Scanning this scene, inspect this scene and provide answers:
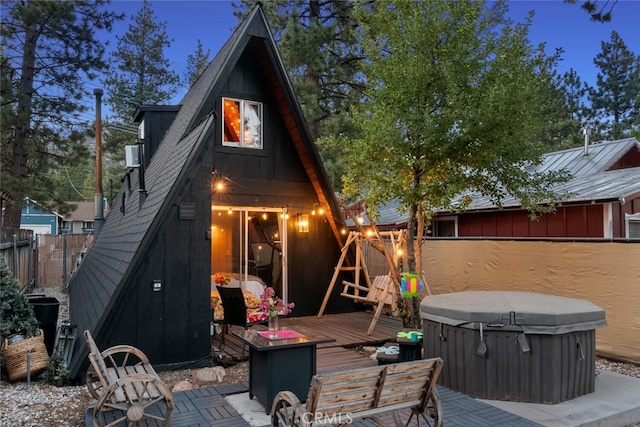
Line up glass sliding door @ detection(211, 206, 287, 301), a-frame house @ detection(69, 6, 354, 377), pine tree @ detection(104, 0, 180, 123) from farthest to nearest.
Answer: pine tree @ detection(104, 0, 180, 123)
glass sliding door @ detection(211, 206, 287, 301)
a-frame house @ detection(69, 6, 354, 377)

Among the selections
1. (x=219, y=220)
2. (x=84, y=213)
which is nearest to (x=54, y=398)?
(x=219, y=220)

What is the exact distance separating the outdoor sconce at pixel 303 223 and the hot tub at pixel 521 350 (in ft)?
15.8

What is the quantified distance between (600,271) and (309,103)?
1114 cm

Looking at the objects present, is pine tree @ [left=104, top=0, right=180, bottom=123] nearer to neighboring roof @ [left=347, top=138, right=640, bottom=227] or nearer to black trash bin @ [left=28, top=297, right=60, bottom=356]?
neighboring roof @ [left=347, top=138, right=640, bottom=227]

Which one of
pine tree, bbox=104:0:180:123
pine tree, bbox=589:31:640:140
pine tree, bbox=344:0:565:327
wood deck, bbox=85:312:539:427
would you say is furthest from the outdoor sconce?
pine tree, bbox=589:31:640:140

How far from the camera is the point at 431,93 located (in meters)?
7.39

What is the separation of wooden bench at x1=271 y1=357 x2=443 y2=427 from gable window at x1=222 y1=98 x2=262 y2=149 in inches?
245

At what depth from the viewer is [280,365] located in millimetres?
4754

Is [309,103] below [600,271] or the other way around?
the other way around

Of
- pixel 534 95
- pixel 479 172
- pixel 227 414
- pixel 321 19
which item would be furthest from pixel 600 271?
pixel 321 19

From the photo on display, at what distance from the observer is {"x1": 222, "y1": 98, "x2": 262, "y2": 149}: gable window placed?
909 cm

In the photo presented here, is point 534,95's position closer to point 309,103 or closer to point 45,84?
point 309,103

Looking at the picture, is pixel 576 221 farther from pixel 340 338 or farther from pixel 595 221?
pixel 340 338

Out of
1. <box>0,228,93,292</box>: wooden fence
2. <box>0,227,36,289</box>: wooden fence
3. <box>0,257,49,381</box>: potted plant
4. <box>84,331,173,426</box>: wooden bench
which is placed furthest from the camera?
<box>0,228,93,292</box>: wooden fence
